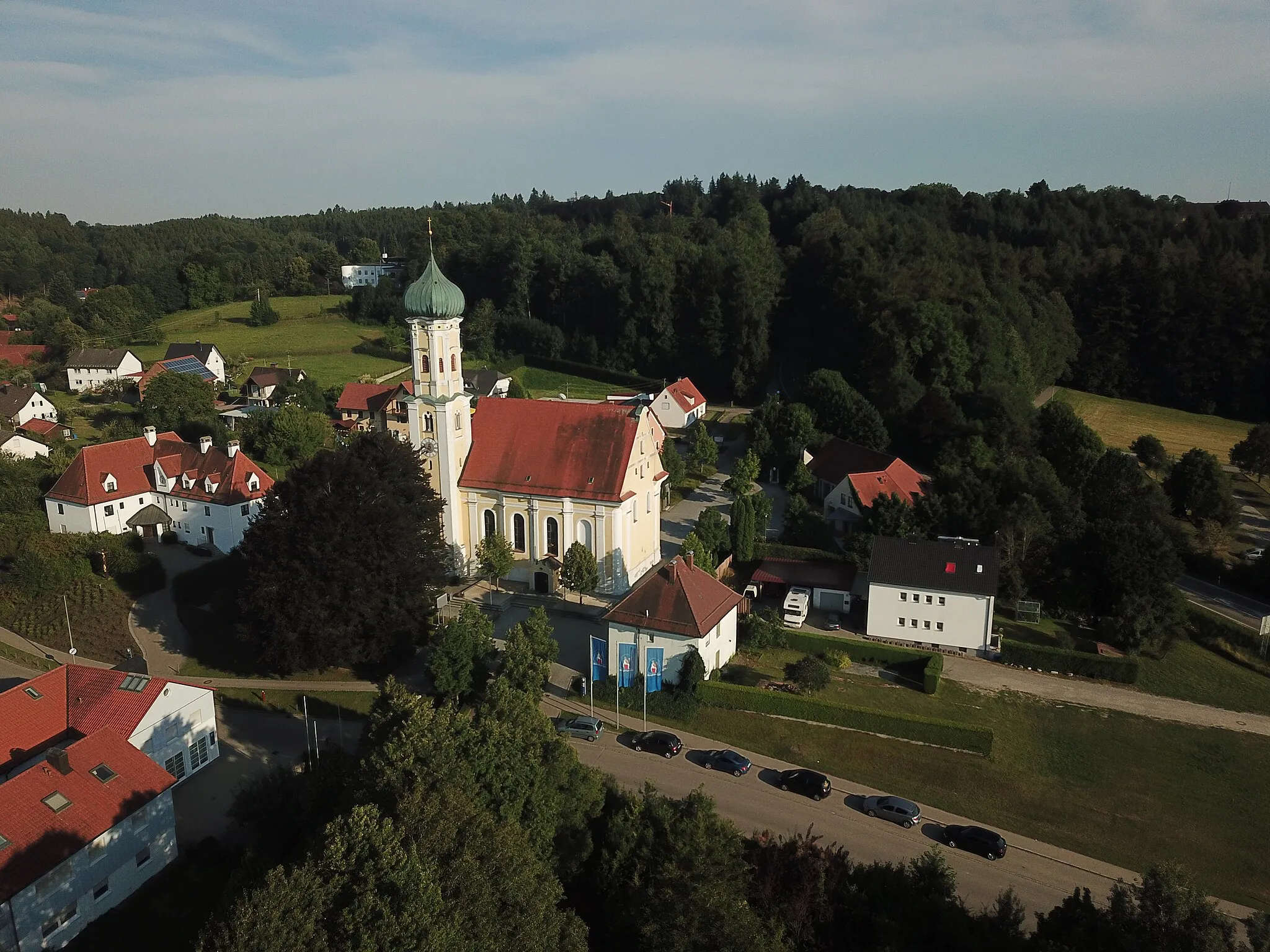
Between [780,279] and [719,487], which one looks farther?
[780,279]

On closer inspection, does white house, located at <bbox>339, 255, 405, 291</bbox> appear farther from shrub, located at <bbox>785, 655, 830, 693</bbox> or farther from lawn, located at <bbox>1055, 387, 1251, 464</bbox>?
shrub, located at <bbox>785, 655, 830, 693</bbox>

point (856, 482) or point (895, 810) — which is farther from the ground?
point (856, 482)

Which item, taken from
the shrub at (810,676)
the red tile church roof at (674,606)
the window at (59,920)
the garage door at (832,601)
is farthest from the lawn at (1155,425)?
the window at (59,920)

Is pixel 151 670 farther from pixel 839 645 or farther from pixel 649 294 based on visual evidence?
pixel 649 294

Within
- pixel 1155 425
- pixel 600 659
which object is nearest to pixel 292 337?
pixel 600 659

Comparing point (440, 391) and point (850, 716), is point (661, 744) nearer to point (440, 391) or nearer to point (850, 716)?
point (850, 716)

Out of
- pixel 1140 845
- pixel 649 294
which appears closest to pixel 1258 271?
pixel 649 294
